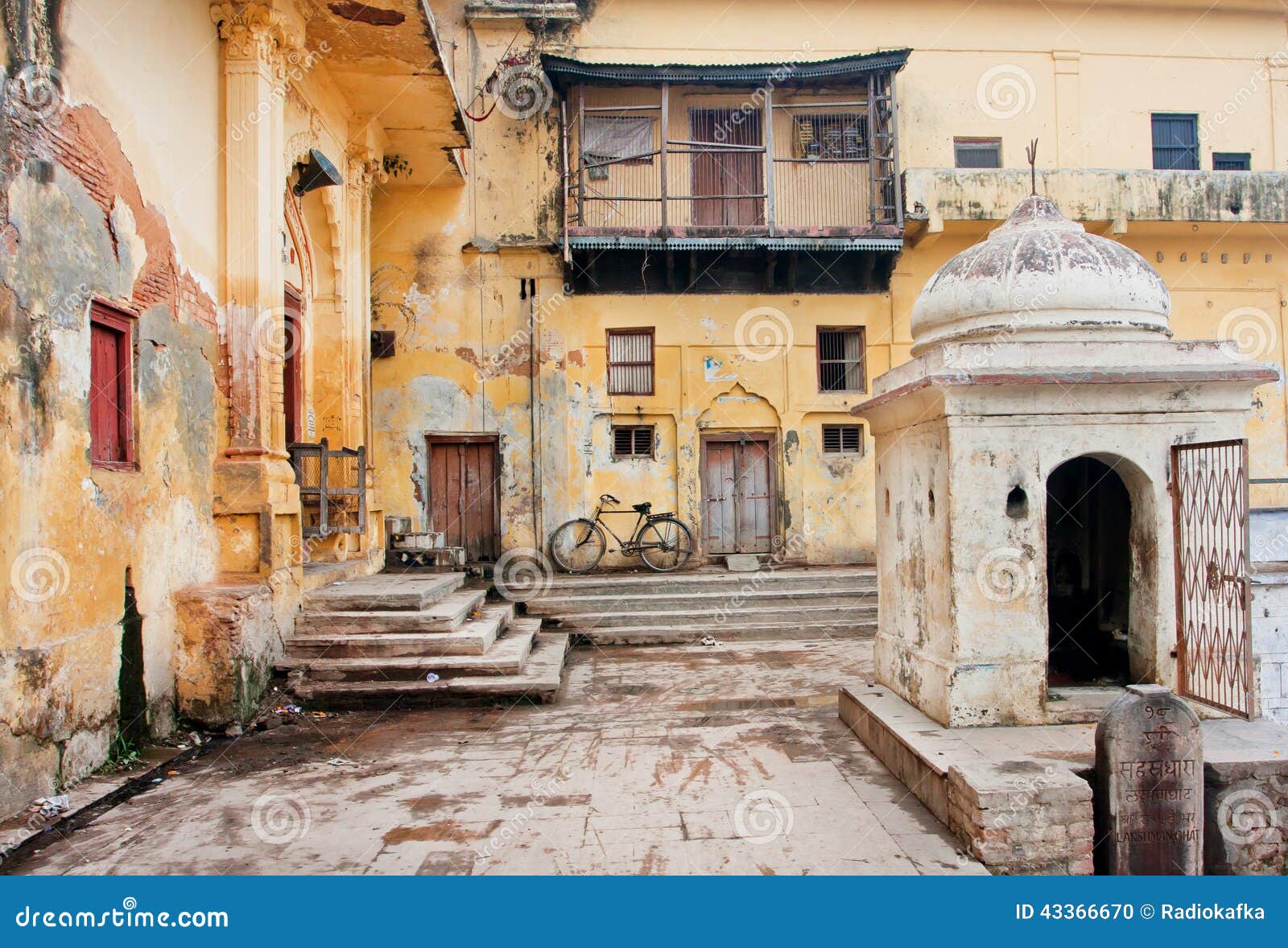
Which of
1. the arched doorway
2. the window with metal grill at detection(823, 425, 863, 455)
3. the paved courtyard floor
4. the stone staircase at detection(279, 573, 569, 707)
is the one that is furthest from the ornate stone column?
the window with metal grill at detection(823, 425, 863, 455)

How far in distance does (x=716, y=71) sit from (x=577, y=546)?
308 inches

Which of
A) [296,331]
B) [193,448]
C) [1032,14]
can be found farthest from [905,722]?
[1032,14]

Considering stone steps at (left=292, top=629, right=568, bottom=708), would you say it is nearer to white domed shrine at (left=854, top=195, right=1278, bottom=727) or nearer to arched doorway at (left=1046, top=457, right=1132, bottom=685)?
white domed shrine at (left=854, top=195, right=1278, bottom=727)

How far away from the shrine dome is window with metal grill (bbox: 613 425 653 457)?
8.78m

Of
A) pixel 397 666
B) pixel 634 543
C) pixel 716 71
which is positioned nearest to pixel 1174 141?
pixel 716 71

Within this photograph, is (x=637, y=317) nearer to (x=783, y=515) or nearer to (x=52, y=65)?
(x=783, y=515)

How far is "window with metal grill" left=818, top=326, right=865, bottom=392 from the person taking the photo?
15.6 m

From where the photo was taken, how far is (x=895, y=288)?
51.1 feet

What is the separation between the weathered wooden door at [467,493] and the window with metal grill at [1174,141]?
502 inches

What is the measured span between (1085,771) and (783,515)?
10.2 meters

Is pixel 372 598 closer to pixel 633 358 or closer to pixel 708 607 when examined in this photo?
pixel 708 607

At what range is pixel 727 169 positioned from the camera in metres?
15.5

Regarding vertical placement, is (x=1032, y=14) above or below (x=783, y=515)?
above

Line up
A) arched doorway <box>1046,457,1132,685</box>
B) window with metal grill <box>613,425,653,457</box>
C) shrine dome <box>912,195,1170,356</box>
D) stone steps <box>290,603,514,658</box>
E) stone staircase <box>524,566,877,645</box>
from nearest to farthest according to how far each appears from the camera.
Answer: shrine dome <box>912,195,1170,356</box>
arched doorway <box>1046,457,1132,685</box>
stone steps <box>290,603,514,658</box>
stone staircase <box>524,566,877,645</box>
window with metal grill <box>613,425,653,457</box>
